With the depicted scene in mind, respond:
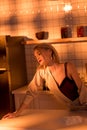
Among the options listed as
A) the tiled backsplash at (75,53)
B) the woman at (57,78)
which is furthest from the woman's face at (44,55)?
the tiled backsplash at (75,53)

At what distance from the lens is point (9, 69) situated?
3.61m

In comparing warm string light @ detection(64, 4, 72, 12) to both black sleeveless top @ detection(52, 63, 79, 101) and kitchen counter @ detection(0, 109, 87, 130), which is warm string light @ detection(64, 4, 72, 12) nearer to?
black sleeveless top @ detection(52, 63, 79, 101)

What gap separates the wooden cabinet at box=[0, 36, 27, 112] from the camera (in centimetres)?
356

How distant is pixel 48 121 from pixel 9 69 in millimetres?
1610

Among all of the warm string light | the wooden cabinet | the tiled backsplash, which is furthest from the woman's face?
the warm string light

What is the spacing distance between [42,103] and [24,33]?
3.82ft

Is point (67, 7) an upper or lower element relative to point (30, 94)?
upper

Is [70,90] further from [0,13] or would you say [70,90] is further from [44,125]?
[0,13]

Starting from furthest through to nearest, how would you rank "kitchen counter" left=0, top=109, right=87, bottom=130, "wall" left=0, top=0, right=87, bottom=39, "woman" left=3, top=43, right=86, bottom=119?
"wall" left=0, top=0, right=87, bottom=39
"woman" left=3, top=43, right=86, bottom=119
"kitchen counter" left=0, top=109, right=87, bottom=130

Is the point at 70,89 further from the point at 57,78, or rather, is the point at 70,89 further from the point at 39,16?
the point at 39,16

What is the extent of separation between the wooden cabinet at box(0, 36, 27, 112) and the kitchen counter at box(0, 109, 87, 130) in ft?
4.08

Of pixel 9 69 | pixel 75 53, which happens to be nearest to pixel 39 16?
pixel 75 53

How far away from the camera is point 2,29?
422 cm

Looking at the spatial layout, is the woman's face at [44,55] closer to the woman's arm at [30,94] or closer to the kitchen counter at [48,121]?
the woman's arm at [30,94]
